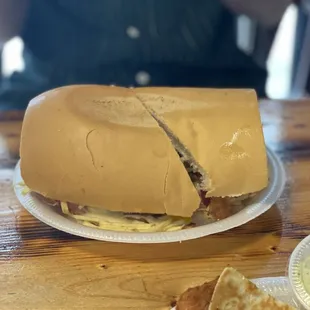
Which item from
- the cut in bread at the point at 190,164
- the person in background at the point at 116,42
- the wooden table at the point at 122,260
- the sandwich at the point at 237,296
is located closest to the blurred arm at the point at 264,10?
the person in background at the point at 116,42

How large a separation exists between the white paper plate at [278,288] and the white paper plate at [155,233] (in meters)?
0.16

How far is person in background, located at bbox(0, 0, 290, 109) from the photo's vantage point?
244 cm

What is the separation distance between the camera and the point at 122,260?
125cm

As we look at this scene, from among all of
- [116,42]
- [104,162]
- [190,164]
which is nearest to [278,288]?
[190,164]

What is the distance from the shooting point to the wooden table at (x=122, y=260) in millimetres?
1146

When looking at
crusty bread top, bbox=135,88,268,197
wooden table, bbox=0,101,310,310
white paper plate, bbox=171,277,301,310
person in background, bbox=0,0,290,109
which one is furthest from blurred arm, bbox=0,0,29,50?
white paper plate, bbox=171,277,301,310

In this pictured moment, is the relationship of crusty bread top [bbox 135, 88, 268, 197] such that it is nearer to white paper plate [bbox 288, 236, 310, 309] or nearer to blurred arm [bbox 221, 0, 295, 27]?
white paper plate [bbox 288, 236, 310, 309]

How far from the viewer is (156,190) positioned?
1262 millimetres

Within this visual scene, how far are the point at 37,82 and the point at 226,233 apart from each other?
1398mm

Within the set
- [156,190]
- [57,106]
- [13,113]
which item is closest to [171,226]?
[156,190]

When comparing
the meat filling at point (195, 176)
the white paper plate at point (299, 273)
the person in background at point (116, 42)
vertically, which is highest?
the meat filling at point (195, 176)

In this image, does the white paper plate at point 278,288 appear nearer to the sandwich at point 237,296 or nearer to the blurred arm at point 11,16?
the sandwich at point 237,296

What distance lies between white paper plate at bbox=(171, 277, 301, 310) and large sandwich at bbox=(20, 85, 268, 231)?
217 millimetres

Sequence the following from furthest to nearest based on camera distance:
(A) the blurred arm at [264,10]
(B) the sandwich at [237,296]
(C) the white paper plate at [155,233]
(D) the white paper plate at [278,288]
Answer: (A) the blurred arm at [264,10] → (C) the white paper plate at [155,233] → (D) the white paper plate at [278,288] → (B) the sandwich at [237,296]
